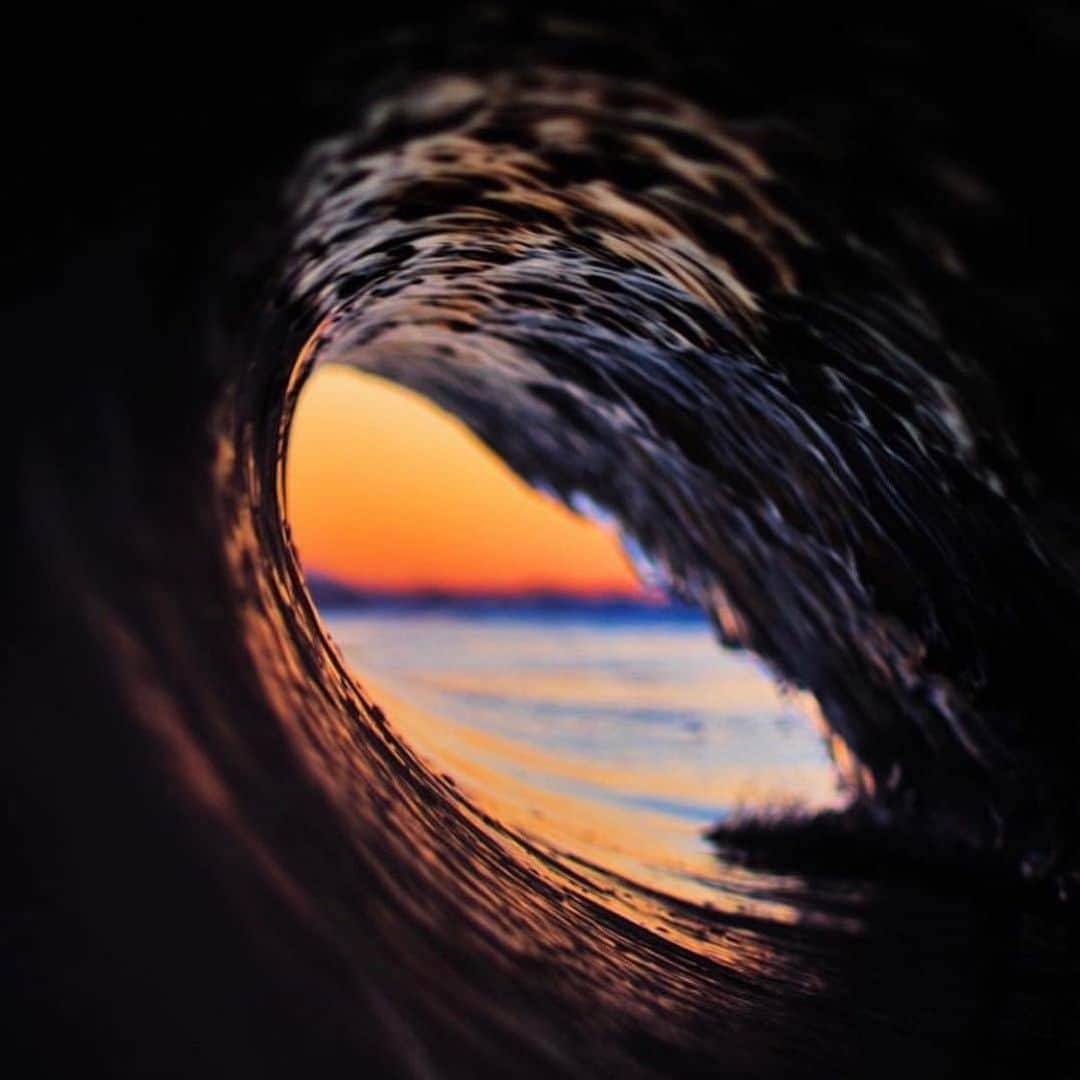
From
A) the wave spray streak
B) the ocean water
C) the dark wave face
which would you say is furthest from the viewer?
the ocean water

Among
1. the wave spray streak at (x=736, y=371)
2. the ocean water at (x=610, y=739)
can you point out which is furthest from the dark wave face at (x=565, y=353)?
the ocean water at (x=610, y=739)

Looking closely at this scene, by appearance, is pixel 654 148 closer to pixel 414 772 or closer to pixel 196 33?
pixel 196 33

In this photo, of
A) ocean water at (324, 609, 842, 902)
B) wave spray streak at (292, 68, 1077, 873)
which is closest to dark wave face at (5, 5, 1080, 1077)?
wave spray streak at (292, 68, 1077, 873)

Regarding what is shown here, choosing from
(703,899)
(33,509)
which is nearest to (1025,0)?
(33,509)

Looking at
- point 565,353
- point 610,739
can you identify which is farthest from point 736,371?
point 610,739

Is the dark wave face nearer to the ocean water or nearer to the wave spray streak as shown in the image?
the wave spray streak

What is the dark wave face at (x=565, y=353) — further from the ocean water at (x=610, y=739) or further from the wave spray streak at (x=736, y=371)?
the ocean water at (x=610, y=739)

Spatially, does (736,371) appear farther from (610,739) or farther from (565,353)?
(610,739)
